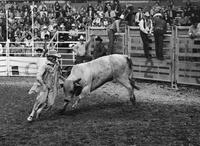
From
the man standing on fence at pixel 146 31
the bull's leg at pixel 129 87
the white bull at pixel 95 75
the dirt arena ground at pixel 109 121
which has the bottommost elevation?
the dirt arena ground at pixel 109 121

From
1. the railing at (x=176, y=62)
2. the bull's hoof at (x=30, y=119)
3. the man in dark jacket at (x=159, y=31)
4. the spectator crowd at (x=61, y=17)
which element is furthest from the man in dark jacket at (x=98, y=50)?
the bull's hoof at (x=30, y=119)

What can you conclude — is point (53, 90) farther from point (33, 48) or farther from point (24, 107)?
point (33, 48)

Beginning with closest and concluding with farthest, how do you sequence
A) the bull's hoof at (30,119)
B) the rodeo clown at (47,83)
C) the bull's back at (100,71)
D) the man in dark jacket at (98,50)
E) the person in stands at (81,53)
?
the bull's hoof at (30,119), the rodeo clown at (47,83), the bull's back at (100,71), the person in stands at (81,53), the man in dark jacket at (98,50)

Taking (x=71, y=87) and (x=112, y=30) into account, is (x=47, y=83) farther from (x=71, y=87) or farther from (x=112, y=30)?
(x=112, y=30)

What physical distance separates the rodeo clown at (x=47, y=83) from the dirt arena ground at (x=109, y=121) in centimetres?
32

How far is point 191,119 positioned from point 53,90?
296 cm

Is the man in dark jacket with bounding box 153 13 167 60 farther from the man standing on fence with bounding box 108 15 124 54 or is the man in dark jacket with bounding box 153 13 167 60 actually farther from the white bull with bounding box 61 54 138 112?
the white bull with bounding box 61 54 138 112

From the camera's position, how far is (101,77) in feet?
35.0

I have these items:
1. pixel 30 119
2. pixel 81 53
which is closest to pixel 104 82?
pixel 30 119

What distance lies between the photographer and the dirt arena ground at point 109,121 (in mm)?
7289

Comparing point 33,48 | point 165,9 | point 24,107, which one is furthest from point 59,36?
point 24,107

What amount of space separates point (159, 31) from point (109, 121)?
6.61 m

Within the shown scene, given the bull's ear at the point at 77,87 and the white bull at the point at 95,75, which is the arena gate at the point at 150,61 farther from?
the bull's ear at the point at 77,87

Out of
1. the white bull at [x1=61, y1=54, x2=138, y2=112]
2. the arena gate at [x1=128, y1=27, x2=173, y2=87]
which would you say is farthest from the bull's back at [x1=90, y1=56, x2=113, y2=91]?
the arena gate at [x1=128, y1=27, x2=173, y2=87]
